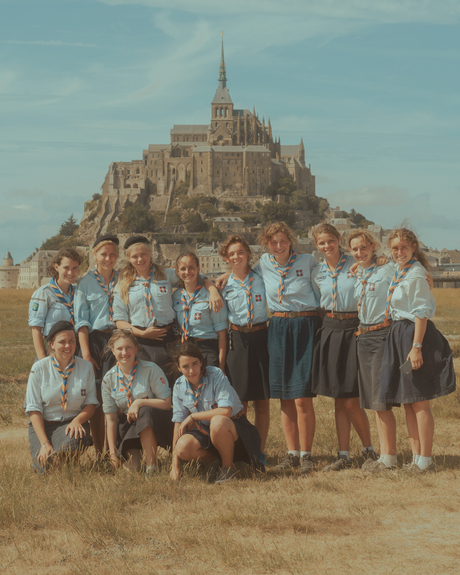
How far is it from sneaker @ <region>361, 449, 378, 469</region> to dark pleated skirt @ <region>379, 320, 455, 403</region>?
589mm

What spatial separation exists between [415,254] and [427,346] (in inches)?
32.7

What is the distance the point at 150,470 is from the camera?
5738mm

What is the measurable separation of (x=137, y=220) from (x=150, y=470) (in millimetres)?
89905

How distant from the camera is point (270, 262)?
6508 mm

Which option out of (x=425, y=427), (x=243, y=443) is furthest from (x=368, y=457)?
(x=243, y=443)

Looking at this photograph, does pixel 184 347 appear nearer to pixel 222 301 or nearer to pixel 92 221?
pixel 222 301

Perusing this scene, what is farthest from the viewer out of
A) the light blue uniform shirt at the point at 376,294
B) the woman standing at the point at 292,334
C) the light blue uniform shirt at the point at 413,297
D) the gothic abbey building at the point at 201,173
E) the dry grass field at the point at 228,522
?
the gothic abbey building at the point at 201,173

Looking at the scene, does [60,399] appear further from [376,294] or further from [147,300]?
[376,294]

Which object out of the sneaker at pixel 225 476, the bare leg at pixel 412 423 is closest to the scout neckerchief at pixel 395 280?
the bare leg at pixel 412 423

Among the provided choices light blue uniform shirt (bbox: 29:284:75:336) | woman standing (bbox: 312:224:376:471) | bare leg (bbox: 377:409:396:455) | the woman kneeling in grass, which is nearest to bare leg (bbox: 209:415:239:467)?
the woman kneeling in grass

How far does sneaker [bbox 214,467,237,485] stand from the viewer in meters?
5.70

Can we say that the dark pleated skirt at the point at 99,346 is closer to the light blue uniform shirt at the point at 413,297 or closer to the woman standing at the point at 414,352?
the woman standing at the point at 414,352

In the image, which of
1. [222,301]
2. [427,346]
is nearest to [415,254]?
[427,346]

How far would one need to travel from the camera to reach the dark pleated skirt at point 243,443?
5.81 meters
